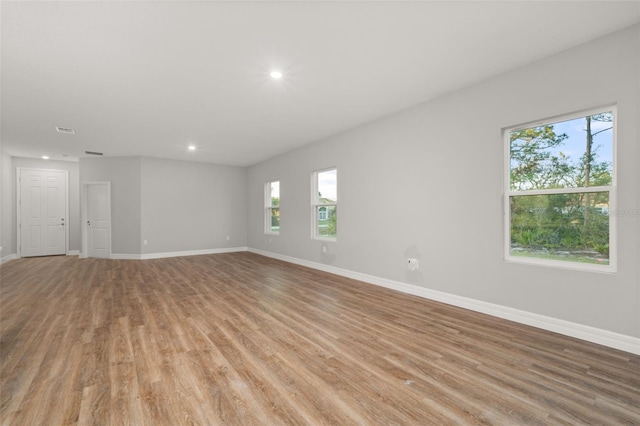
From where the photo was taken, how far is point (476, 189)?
3.10 meters

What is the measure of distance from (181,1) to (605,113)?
348 centimetres

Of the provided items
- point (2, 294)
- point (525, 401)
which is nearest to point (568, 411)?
point (525, 401)

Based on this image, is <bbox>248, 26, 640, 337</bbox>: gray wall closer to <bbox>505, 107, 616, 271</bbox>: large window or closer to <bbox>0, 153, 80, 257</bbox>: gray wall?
<bbox>505, 107, 616, 271</bbox>: large window

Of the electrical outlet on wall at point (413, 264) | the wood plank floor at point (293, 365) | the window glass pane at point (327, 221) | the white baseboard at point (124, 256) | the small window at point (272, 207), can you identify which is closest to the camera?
the wood plank floor at point (293, 365)

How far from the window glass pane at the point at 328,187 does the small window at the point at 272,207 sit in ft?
5.67

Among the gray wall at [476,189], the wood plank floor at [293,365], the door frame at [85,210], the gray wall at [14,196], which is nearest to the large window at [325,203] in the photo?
the gray wall at [476,189]

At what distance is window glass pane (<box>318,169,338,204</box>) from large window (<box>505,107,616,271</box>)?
281 centimetres

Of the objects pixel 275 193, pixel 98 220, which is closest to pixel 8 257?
pixel 98 220

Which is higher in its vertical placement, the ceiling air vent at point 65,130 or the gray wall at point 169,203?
the ceiling air vent at point 65,130

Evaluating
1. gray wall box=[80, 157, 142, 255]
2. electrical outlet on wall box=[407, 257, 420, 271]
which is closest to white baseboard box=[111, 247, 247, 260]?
gray wall box=[80, 157, 142, 255]

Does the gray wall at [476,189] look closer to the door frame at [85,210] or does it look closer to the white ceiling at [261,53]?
the white ceiling at [261,53]

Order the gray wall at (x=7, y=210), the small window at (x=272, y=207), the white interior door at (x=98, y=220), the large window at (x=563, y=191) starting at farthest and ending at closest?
1. the small window at (x=272, y=207)
2. the white interior door at (x=98, y=220)
3. the gray wall at (x=7, y=210)
4. the large window at (x=563, y=191)

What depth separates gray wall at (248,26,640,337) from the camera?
87.5 inches

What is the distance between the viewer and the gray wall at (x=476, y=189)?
2.22 meters
